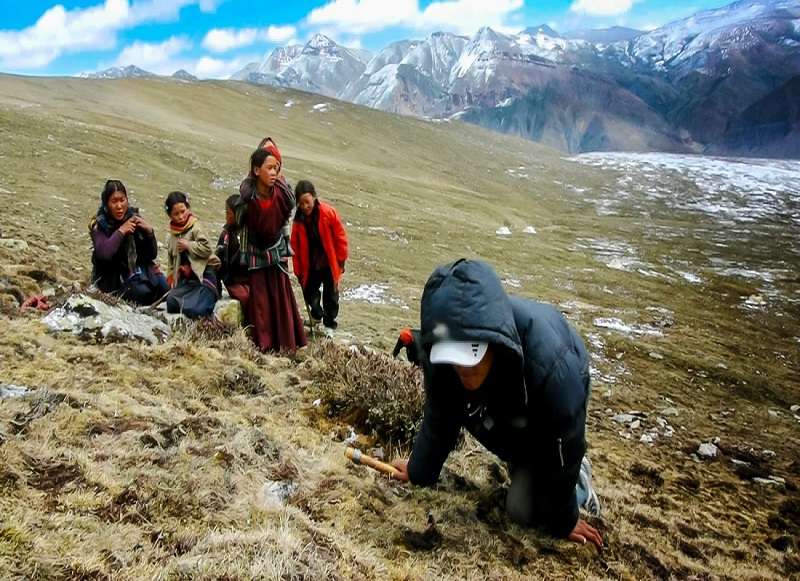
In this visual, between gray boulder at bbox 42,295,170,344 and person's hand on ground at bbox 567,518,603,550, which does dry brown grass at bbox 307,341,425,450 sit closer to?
person's hand on ground at bbox 567,518,603,550

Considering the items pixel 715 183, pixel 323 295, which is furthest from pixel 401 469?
pixel 715 183

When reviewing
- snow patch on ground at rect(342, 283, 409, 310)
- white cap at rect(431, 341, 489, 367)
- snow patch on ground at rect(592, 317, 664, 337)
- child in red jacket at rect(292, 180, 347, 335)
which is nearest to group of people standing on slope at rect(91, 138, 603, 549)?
white cap at rect(431, 341, 489, 367)

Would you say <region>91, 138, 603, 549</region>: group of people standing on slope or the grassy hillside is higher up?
<region>91, 138, 603, 549</region>: group of people standing on slope

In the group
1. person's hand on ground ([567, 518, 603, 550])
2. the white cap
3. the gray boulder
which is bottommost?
person's hand on ground ([567, 518, 603, 550])

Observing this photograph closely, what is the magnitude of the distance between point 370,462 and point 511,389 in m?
1.60

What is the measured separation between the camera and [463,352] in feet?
7.63

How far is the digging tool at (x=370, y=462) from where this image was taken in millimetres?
3928

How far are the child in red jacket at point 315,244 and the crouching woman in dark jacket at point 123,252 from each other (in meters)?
1.84

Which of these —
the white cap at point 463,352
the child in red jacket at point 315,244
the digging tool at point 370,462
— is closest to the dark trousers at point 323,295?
the child in red jacket at point 315,244

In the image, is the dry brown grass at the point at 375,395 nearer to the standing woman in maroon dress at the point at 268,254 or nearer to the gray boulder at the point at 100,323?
the standing woman in maroon dress at the point at 268,254

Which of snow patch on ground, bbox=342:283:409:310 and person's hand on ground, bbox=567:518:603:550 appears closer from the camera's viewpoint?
person's hand on ground, bbox=567:518:603:550

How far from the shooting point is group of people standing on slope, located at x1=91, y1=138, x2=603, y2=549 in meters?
2.36

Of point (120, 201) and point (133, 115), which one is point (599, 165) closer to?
point (133, 115)

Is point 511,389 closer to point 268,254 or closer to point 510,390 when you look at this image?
point 510,390
